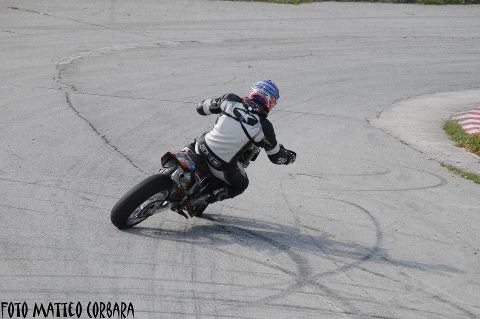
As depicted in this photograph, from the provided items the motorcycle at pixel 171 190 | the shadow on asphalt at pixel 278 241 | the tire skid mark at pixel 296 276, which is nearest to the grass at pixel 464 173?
the shadow on asphalt at pixel 278 241

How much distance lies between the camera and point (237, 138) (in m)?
7.88

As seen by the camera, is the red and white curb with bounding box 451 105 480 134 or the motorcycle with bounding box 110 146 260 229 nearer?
the motorcycle with bounding box 110 146 260 229

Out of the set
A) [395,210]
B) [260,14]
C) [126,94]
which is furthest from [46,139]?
[260,14]

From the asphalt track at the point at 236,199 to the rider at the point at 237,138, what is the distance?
500 millimetres

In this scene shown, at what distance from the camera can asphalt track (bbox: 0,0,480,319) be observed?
634 centimetres

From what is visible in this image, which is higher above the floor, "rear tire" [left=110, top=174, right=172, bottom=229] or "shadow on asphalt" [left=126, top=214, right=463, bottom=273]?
"rear tire" [left=110, top=174, right=172, bottom=229]

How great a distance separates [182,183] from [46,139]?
370 cm

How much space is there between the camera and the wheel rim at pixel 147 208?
24.8ft

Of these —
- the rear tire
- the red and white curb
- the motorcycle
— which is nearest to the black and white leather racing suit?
the motorcycle

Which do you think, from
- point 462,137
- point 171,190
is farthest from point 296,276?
point 462,137

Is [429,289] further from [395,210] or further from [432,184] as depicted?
[432,184]

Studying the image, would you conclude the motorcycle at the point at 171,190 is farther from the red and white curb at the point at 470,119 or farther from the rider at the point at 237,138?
the red and white curb at the point at 470,119

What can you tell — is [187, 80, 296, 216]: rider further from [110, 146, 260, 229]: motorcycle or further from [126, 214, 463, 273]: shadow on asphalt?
[126, 214, 463, 273]: shadow on asphalt

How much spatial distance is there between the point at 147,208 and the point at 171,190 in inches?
11.1
